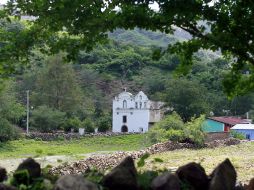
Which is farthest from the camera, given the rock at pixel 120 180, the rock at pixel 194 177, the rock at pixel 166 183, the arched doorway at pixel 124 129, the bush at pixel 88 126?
the arched doorway at pixel 124 129

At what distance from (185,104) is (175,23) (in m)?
62.6

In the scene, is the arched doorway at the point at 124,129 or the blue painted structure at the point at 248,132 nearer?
the blue painted structure at the point at 248,132

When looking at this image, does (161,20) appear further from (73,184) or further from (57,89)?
(57,89)

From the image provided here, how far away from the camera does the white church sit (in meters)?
78.8

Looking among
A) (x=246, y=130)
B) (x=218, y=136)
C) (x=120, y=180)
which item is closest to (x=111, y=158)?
(x=120, y=180)

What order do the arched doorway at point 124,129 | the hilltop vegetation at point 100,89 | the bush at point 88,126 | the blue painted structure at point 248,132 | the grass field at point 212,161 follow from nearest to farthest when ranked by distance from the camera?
the grass field at point 212,161 → the blue painted structure at point 248,132 → the bush at point 88,126 → the hilltop vegetation at point 100,89 → the arched doorway at point 124,129

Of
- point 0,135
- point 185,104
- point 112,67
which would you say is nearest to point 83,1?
point 0,135

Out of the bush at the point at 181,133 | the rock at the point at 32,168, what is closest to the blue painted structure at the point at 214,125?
the bush at the point at 181,133

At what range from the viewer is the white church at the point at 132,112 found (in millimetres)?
78825

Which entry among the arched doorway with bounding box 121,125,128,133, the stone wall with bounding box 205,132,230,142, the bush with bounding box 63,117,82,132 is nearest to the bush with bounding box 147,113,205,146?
the stone wall with bounding box 205,132,230,142

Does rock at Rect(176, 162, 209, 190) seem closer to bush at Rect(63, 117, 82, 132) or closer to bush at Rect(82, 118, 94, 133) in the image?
bush at Rect(82, 118, 94, 133)

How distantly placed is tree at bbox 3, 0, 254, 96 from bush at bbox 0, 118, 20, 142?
147ft

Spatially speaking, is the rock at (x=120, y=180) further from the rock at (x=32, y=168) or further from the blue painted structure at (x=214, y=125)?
the blue painted structure at (x=214, y=125)

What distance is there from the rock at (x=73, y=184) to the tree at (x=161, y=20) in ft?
10.7
